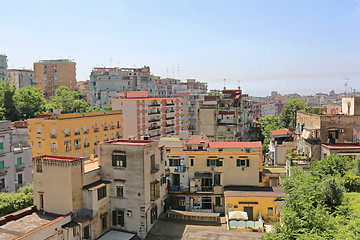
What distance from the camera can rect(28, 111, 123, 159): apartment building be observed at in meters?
48.2

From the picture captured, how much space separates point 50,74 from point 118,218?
371ft

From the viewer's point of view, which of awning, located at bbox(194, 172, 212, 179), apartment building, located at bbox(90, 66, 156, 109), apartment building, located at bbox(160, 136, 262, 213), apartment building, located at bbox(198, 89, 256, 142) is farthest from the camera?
apartment building, located at bbox(90, 66, 156, 109)

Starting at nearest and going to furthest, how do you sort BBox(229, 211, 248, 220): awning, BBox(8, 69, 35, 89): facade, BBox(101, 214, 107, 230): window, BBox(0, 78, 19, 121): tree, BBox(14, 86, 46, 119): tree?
BBox(101, 214, 107, 230): window → BBox(229, 211, 248, 220): awning → BBox(0, 78, 19, 121): tree → BBox(14, 86, 46, 119): tree → BBox(8, 69, 35, 89): facade

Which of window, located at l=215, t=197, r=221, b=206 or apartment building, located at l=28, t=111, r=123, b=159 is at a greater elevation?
apartment building, located at l=28, t=111, r=123, b=159

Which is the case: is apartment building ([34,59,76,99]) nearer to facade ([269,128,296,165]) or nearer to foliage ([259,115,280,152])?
foliage ([259,115,280,152])

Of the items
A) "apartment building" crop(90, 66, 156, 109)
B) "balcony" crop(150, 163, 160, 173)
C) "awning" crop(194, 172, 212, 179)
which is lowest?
"awning" crop(194, 172, 212, 179)

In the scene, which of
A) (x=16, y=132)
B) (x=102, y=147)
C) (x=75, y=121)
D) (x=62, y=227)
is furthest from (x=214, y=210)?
(x=16, y=132)

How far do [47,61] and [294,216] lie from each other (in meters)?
131

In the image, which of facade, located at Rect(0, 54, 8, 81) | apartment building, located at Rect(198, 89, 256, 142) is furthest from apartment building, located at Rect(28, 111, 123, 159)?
facade, located at Rect(0, 54, 8, 81)

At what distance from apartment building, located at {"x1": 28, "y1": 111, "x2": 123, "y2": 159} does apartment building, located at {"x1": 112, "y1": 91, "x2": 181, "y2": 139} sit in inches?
393

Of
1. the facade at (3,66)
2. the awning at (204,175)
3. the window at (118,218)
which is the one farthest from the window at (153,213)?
the facade at (3,66)

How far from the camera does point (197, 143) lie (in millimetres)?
38688

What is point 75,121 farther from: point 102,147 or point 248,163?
point 248,163

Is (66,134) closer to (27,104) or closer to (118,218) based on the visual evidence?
(118,218)
